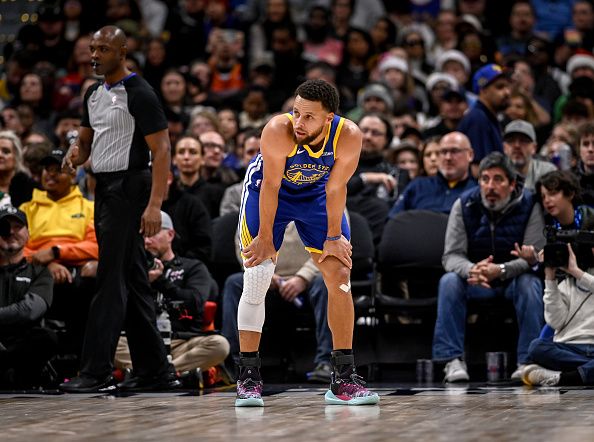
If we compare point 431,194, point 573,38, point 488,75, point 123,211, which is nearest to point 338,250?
point 123,211

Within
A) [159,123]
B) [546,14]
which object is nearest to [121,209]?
[159,123]

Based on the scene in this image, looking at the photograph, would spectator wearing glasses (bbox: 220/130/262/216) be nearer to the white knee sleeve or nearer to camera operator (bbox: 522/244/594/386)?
camera operator (bbox: 522/244/594/386)

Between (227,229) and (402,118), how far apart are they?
113 inches

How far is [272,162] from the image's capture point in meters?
5.43

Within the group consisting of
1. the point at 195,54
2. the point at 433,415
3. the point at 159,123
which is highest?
the point at 195,54

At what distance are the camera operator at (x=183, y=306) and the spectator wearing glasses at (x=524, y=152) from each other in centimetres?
250

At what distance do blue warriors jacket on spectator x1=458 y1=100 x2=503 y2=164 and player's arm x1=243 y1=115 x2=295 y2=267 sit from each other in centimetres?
364

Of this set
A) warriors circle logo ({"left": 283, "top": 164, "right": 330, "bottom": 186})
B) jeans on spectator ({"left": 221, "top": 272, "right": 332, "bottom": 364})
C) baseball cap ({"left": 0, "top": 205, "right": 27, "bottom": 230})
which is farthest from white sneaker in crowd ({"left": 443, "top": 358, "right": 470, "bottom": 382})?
baseball cap ({"left": 0, "top": 205, "right": 27, "bottom": 230})

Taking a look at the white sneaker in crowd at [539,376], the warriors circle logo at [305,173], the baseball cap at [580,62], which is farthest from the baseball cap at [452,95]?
the warriors circle logo at [305,173]

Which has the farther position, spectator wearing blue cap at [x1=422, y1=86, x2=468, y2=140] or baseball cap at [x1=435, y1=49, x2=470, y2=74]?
baseball cap at [x1=435, y1=49, x2=470, y2=74]

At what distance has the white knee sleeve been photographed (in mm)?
5617

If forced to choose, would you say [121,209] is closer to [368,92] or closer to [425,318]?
[425,318]

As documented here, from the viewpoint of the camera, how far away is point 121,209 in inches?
260

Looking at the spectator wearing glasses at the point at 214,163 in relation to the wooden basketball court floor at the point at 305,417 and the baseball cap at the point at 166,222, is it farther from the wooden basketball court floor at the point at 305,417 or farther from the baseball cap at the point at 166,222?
the wooden basketball court floor at the point at 305,417
